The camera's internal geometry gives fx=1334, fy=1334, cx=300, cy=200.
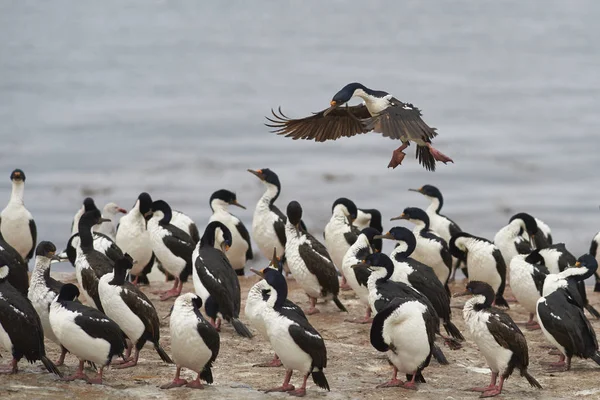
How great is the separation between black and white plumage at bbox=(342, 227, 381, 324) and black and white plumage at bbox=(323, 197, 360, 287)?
107 cm

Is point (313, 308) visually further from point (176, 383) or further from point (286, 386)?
point (176, 383)

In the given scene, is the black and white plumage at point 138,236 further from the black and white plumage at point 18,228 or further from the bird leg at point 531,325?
the bird leg at point 531,325

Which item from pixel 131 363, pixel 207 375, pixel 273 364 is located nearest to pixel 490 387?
pixel 273 364

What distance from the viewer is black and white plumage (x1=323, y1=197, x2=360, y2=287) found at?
49.9ft

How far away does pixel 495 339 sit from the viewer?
11.0 metres

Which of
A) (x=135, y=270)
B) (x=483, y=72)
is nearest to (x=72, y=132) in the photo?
(x=135, y=270)

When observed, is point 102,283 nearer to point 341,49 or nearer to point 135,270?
point 135,270

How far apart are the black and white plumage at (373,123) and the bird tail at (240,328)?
6.11 ft

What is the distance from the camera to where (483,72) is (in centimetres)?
3850

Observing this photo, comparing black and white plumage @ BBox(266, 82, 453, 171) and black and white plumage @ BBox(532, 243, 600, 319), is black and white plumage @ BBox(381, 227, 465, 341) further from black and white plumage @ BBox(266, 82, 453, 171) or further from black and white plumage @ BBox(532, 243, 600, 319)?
black and white plumage @ BBox(532, 243, 600, 319)

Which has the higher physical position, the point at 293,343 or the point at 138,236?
the point at 138,236

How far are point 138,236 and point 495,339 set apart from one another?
5.55m

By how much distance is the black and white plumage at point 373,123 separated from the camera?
38.1 ft

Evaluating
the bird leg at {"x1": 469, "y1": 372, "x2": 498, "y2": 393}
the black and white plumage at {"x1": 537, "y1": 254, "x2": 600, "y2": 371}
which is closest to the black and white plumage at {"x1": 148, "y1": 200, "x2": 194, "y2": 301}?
the black and white plumage at {"x1": 537, "y1": 254, "x2": 600, "y2": 371}
